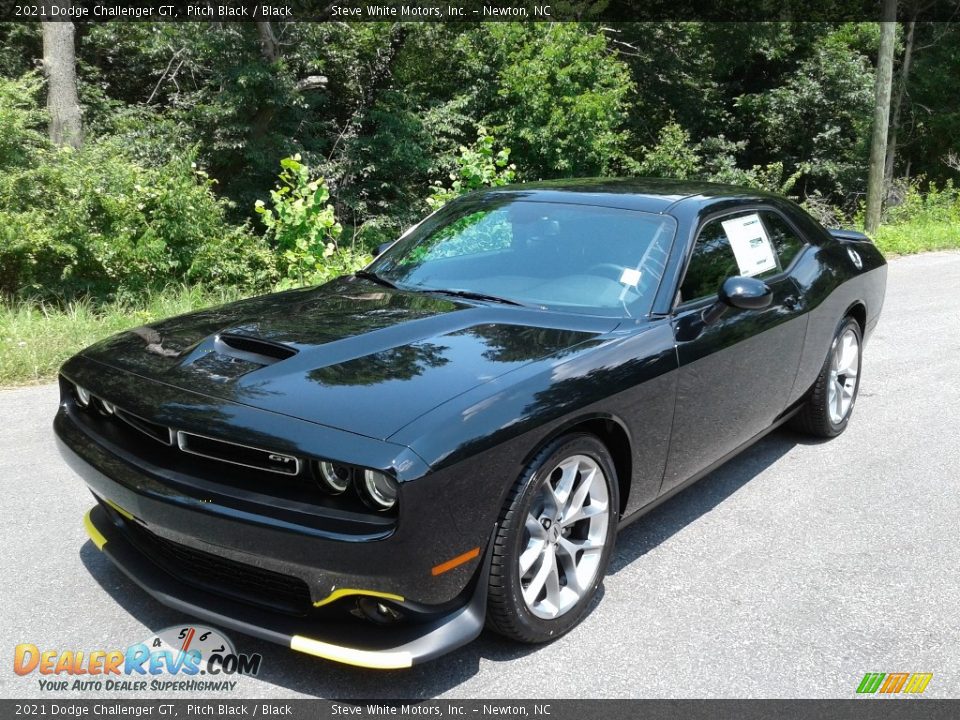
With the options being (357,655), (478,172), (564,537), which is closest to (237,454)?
(357,655)

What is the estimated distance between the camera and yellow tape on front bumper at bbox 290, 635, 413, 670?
8.27 ft

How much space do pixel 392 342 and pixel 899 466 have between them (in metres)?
3.09

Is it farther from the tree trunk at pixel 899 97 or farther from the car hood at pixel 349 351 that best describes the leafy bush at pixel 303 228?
the tree trunk at pixel 899 97

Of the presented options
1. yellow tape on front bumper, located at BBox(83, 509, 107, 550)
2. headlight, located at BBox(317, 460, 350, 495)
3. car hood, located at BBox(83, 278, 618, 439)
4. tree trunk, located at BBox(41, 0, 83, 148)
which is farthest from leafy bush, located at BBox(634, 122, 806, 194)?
headlight, located at BBox(317, 460, 350, 495)

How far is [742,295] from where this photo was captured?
3736 mm

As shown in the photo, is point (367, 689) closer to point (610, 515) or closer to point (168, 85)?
point (610, 515)

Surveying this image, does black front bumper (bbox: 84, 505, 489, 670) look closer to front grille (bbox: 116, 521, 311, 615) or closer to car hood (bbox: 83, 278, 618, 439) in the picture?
front grille (bbox: 116, 521, 311, 615)

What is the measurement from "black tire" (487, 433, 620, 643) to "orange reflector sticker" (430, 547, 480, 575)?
11cm

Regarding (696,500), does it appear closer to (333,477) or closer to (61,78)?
(333,477)

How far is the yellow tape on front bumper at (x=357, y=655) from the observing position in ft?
8.27

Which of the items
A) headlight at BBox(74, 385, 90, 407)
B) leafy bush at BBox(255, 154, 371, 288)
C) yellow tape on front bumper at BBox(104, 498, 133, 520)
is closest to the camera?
yellow tape on front bumper at BBox(104, 498, 133, 520)

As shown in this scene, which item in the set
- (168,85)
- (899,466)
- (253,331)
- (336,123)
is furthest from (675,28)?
(253,331)

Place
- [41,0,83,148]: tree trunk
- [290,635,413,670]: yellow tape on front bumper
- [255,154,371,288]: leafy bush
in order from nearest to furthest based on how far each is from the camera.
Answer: [290,635,413,670]: yellow tape on front bumper < [255,154,371,288]: leafy bush < [41,0,83,148]: tree trunk

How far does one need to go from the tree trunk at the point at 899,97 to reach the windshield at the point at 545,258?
2803 cm
